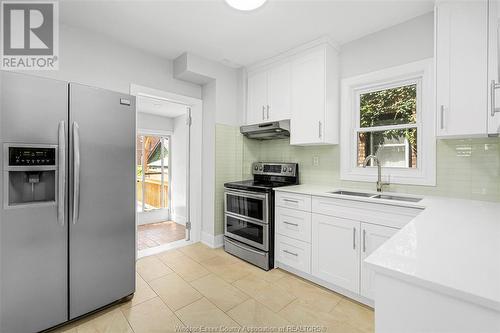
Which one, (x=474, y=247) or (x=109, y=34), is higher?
(x=109, y=34)

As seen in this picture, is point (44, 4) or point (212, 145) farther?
point (212, 145)

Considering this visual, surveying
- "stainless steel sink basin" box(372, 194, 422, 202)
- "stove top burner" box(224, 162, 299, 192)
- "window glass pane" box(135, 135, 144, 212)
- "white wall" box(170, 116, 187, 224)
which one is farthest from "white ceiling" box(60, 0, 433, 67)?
"window glass pane" box(135, 135, 144, 212)

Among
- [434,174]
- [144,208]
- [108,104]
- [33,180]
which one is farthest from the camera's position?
[144,208]

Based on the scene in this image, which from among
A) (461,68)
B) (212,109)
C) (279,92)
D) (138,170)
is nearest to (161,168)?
(138,170)

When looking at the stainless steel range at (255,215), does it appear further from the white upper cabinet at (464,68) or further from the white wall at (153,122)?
the white wall at (153,122)

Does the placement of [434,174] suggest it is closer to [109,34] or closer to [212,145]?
[212,145]

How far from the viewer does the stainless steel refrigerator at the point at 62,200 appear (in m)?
1.50

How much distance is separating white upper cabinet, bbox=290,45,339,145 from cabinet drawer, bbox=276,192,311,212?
674mm

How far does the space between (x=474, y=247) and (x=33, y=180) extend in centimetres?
242

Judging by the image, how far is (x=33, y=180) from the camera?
5.27 ft

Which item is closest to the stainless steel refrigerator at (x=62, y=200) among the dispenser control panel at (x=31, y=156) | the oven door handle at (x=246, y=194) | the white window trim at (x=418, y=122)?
the dispenser control panel at (x=31, y=156)

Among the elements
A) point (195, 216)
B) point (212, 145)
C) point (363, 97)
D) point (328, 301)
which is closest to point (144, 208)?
point (195, 216)

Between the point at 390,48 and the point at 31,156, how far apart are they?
3.20 metres

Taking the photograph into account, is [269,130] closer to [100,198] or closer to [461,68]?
[461,68]
